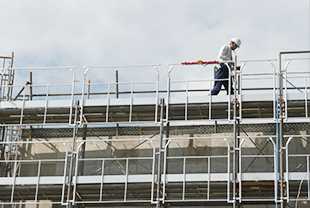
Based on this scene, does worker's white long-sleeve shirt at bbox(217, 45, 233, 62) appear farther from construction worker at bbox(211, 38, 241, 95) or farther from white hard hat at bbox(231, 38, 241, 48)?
white hard hat at bbox(231, 38, 241, 48)

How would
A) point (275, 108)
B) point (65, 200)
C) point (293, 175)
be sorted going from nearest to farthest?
point (293, 175), point (275, 108), point (65, 200)

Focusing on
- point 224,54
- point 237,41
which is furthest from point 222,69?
point 237,41

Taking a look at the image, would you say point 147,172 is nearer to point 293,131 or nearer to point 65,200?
point 65,200

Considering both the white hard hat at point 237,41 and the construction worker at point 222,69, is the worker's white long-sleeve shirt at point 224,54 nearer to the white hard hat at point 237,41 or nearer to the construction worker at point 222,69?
the construction worker at point 222,69

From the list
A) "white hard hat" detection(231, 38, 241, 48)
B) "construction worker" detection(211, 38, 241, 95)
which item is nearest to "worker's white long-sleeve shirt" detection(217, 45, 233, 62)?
"construction worker" detection(211, 38, 241, 95)

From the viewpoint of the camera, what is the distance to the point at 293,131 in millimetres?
12945

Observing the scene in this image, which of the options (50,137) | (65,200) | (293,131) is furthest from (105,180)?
(293,131)

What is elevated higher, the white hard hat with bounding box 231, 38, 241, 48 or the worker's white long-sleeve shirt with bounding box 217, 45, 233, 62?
the white hard hat with bounding box 231, 38, 241, 48

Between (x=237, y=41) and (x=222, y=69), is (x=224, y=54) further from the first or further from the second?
(x=237, y=41)

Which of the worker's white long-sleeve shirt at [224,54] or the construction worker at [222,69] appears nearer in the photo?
the construction worker at [222,69]

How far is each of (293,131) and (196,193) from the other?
2785mm

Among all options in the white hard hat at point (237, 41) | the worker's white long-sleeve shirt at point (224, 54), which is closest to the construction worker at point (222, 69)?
the worker's white long-sleeve shirt at point (224, 54)

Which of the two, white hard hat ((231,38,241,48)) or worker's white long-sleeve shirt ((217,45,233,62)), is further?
white hard hat ((231,38,241,48))

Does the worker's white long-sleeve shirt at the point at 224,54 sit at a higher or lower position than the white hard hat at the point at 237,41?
lower
